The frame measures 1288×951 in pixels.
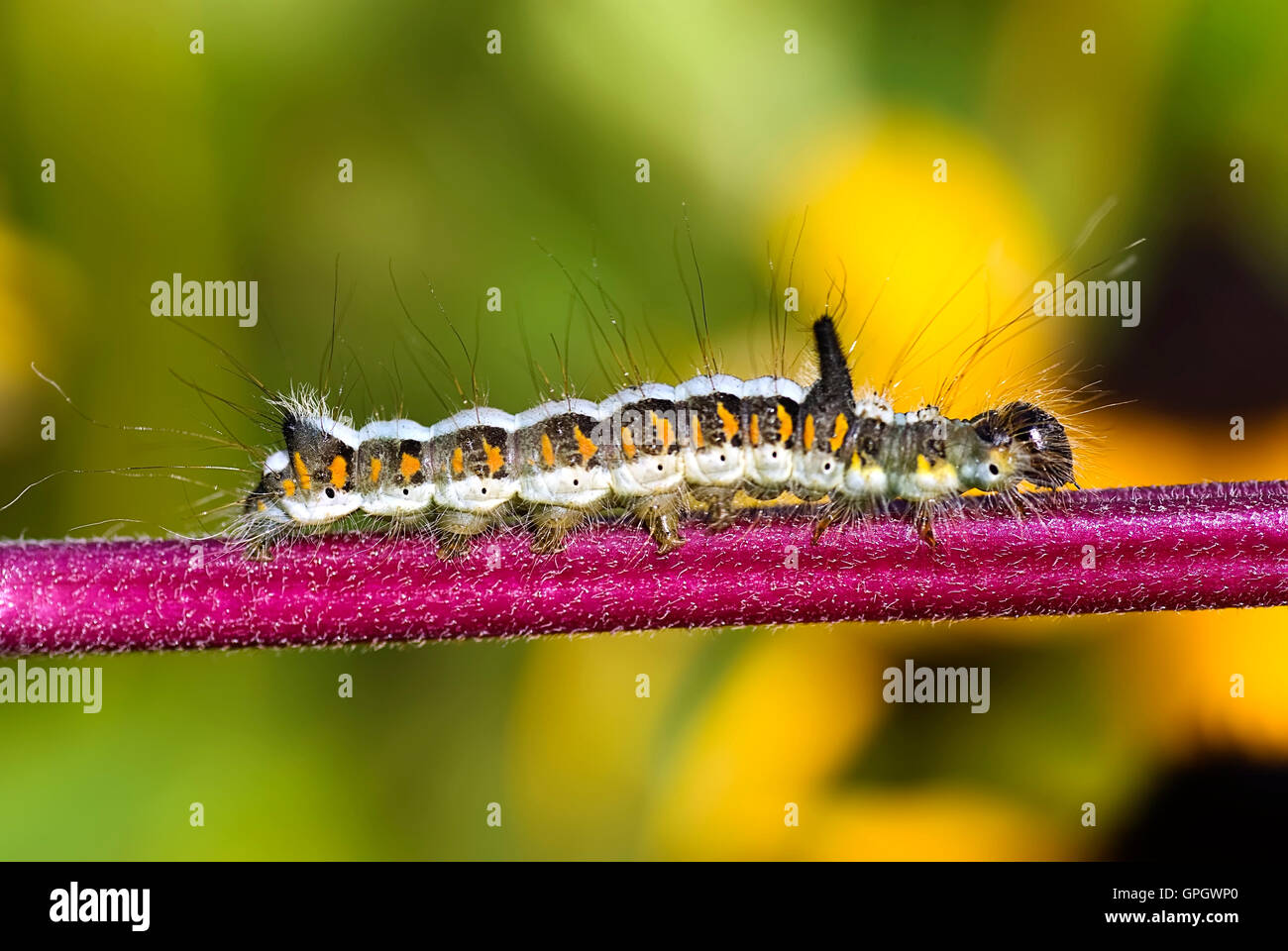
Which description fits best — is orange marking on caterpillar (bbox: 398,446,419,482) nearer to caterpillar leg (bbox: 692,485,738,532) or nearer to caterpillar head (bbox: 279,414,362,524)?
caterpillar head (bbox: 279,414,362,524)

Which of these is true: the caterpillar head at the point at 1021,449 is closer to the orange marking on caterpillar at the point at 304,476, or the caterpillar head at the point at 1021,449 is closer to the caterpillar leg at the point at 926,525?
the caterpillar leg at the point at 926,525

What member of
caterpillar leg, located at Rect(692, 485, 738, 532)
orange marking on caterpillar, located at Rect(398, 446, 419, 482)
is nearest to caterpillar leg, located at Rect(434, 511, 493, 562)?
orange marking on caterpillar, located at Rect(398, 446, 419, 482)

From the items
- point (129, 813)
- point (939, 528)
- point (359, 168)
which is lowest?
point (129, 813)

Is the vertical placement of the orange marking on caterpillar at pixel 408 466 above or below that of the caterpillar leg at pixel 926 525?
above

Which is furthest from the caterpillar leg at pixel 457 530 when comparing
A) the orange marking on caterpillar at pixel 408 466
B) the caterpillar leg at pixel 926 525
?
the caterpillar leg at pixel 926 525

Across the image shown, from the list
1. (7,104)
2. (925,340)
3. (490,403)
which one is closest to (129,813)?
(490,403)

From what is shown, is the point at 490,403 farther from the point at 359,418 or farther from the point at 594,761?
the point at 594,761

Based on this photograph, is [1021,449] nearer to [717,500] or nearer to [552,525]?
[717,500]
